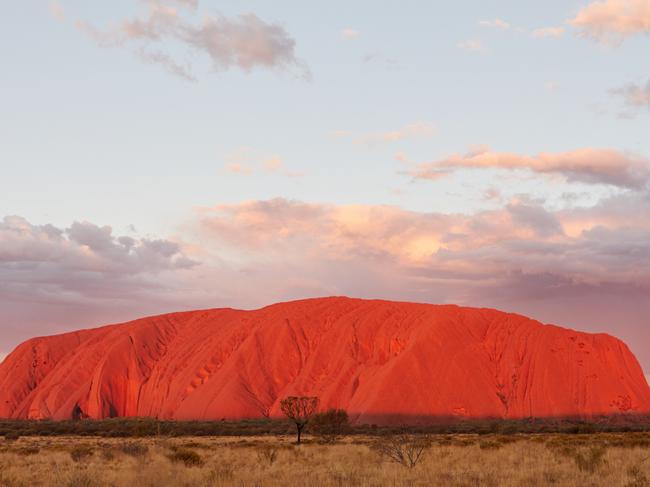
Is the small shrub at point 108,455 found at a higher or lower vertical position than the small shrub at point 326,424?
higher

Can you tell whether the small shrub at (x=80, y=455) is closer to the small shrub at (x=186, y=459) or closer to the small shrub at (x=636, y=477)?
the small shrub at (x=186, y=459)

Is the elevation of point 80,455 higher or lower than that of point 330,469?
lower

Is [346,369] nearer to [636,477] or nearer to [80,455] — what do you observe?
[80,455]

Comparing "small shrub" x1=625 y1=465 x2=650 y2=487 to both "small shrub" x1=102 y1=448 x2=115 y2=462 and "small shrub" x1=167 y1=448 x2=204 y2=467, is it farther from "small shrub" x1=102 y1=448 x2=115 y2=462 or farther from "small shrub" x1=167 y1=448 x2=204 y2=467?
"small shrub" x1=102 y1=448 x2=115 y2=462

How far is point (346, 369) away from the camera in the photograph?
109500 millimetres

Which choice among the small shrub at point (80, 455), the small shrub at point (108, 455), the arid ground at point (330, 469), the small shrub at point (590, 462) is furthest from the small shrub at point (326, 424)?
the small shrub at point (590, 462)

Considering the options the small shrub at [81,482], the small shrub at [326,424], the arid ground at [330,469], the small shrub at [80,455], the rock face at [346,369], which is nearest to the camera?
the small shrub at [81,482]

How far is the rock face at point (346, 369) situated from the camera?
3969 inches

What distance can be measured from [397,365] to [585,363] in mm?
29898

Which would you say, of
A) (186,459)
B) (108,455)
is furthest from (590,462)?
(108,455)

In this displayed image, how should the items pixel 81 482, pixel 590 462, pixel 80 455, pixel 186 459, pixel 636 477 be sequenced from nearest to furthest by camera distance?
pixel 81 482 → pixel 636 477 → pixel 590 462 → pixel 186 459 → pixel 80 455

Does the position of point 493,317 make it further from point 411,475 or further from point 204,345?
point 411,475

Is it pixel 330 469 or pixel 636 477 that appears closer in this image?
pixel 636 477

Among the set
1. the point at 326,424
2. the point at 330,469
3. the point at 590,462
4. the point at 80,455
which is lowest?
the point at 326,424
